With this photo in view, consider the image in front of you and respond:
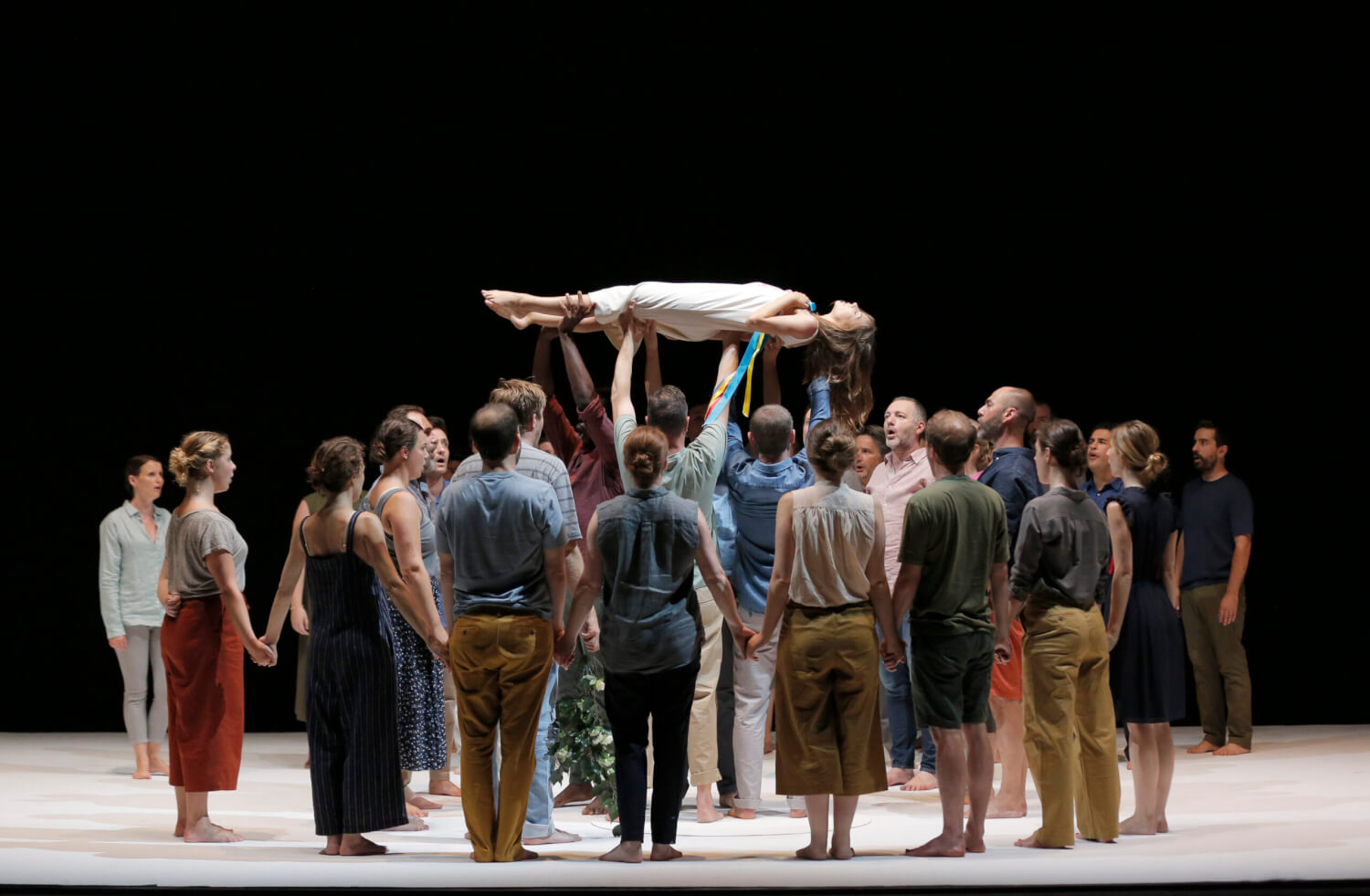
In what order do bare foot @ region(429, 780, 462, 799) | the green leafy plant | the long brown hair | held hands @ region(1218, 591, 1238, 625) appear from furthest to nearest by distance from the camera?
held hands @ region(1218, 591, 1238, 625) < bare foot @ region(429, 780, 462, 799) < the long brown hair < the green leafy plant

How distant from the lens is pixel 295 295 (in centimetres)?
852

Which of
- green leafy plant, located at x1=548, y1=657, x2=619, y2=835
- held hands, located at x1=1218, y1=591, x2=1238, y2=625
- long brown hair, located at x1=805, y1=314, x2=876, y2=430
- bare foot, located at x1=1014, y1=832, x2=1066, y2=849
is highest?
long brown hair, located at x1=805, y1=314, x2=876, y2=430

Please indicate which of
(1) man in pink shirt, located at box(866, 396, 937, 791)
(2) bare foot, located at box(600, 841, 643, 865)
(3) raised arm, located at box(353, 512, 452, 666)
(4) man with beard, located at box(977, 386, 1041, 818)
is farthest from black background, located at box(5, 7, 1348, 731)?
(2) bare foot, located at box(600, 841, 643, 865)

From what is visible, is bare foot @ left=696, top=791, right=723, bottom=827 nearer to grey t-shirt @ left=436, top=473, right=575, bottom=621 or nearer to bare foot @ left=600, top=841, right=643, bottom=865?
bare foot @ left=600, top=841, right=643, bottom=865

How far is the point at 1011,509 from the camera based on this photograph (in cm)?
534

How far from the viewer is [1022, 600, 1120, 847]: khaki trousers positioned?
4578 mm

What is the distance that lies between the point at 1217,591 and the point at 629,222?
3968mm

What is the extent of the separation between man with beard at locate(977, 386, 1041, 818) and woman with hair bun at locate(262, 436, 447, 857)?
2263 mm

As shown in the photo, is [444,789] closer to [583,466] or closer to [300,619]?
[300,619]

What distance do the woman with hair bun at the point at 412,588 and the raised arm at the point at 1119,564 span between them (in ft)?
7.77

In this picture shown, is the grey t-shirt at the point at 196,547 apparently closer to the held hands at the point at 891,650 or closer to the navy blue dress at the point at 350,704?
the navy blue dress at the point at 350,704

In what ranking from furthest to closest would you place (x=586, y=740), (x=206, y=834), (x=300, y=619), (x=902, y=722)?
(x=902, y=722) → (x=300, y=619) → (x=586, y=740) → (x=206, y=834)

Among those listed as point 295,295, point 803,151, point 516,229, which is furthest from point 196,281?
point 803,151

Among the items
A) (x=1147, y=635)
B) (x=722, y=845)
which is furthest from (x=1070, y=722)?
(x=722, y=845)
